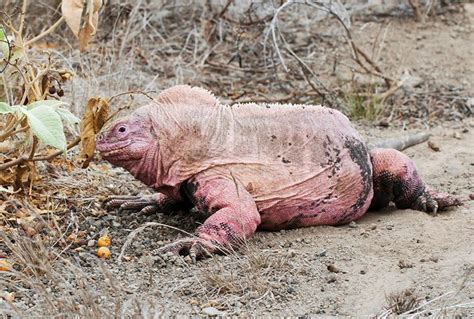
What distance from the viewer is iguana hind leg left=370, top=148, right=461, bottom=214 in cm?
553

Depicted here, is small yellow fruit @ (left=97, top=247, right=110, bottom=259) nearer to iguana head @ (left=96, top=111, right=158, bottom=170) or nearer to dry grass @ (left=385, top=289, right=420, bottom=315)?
iguana head @ (left=96, top=111, right=158, bottom=170)

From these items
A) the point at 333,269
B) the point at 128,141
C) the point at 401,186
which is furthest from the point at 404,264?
the point at 128,141

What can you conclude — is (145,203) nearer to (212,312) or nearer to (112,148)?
(112,148)

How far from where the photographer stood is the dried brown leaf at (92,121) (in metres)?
4.81

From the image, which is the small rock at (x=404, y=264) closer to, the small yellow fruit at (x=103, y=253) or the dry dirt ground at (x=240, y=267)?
the dry dirt ground at (x=240, y=267)

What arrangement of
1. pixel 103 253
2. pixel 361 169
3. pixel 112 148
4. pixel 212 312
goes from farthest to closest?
pixel 361 169 → pixel 112 148 → pixel 103 253 → pixel 212 312

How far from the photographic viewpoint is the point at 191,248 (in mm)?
4695

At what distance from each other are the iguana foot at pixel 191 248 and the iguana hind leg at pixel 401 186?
1.29m

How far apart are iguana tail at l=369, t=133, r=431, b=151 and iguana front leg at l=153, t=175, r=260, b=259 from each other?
209cm

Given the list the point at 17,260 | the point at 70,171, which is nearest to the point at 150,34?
the point at 70,171

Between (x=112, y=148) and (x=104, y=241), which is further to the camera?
(x=112, y=148)

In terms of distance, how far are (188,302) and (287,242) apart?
3.26 feet

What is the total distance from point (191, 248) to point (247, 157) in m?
0.70

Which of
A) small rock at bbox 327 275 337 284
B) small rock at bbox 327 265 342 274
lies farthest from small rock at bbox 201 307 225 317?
small rock at bbox 327 265 342 274
